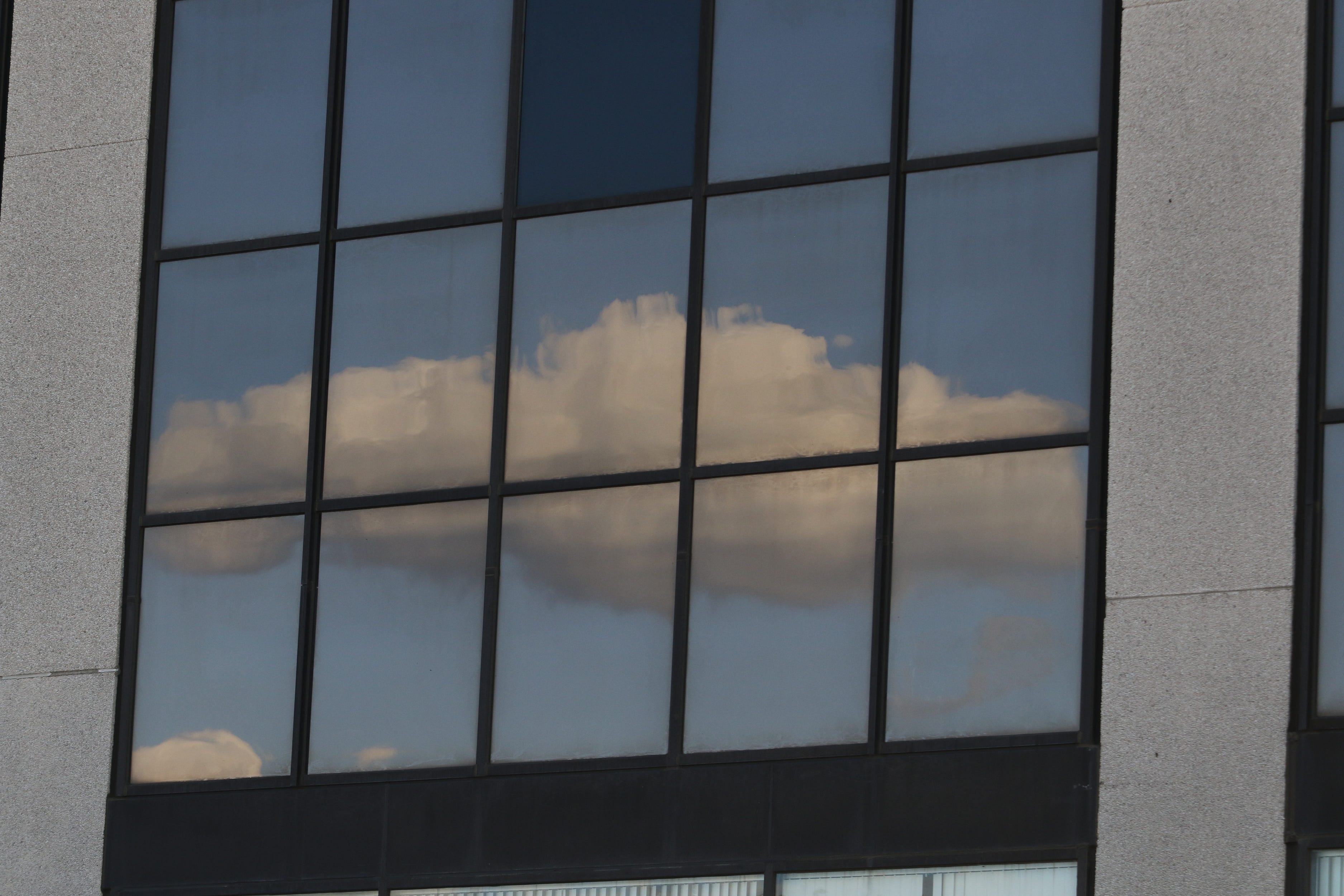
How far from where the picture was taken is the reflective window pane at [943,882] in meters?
16.4

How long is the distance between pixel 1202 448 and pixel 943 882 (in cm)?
347

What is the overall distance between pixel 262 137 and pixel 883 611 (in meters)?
7.04

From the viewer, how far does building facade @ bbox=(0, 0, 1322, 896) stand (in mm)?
16359

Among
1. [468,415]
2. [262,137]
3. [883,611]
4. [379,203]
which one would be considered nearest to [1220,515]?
[883,611]

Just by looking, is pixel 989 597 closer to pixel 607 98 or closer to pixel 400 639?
pixel 400 639

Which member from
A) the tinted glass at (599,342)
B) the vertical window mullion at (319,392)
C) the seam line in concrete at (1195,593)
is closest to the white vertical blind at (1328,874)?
the seam line in concrete at (1195,593)

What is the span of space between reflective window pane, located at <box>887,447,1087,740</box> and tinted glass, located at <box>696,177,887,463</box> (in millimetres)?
817

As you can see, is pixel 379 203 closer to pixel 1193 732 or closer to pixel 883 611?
pixel 883 611

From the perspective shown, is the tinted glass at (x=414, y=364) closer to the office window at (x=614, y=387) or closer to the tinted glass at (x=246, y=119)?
the office window at (x=614, y=387)

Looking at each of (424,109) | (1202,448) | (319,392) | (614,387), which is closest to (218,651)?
(319,392)

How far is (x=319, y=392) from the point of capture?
19.6 meters

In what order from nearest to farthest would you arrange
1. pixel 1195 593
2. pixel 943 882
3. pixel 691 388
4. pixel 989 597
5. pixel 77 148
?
pixel 1195 593, pixel 943 882, pixel 989 597, pixel 691 388, pixel 77 148

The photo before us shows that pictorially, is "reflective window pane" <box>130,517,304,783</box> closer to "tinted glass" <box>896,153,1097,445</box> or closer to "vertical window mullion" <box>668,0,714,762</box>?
"vertical window mullion" <box>668,0,714,762</box>

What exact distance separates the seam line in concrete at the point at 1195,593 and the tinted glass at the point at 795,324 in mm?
2273
